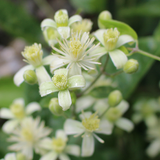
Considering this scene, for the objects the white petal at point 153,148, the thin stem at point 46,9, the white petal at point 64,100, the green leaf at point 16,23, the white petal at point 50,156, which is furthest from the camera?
the thin stem at point 46,9

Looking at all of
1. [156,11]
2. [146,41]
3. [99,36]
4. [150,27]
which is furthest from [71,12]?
[99,36]

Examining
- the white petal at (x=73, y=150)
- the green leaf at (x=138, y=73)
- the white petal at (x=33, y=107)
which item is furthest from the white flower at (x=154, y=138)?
the white petal at (x=33, y=107)

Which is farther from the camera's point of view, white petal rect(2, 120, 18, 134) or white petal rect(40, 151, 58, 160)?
white petal rect(2, 120, 18, 134)

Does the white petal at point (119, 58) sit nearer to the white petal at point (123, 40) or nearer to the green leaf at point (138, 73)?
the white petal at point (123, 40)

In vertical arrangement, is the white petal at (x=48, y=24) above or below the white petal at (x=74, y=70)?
above

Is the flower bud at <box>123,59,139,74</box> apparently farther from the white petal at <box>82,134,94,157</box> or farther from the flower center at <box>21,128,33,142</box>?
the flower center at <box>21,128,33,142</box>

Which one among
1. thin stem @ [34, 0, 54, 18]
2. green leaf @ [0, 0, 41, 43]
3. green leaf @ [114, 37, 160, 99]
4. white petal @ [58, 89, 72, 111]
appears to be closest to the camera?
white petal @ [58, 89, 72, 111]

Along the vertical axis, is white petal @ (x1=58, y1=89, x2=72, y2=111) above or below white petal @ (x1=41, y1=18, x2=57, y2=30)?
below

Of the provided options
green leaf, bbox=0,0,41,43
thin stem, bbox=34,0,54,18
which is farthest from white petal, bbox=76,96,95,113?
thin stem, bbox=34,0,54,18
